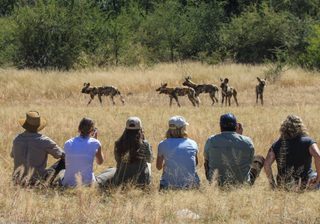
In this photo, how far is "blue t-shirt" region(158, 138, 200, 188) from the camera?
337 inches

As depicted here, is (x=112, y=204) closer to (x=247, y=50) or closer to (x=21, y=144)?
(x=21, y=144)

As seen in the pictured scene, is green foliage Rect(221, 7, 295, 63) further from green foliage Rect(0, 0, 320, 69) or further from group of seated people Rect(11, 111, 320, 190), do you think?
group of seated people Rect(11, 111, 320, 190)

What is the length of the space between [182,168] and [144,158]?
22.0 inches

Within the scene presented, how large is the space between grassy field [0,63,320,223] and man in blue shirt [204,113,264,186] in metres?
0.30

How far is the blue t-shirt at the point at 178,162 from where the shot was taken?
8.57m

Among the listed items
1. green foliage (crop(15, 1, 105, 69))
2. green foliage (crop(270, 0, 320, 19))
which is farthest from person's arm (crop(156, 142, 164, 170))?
green foliage (crop(270, 0, 320, 19))

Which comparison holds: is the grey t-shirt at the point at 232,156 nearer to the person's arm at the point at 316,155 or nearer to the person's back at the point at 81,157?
the person's arm at the point at 316,155

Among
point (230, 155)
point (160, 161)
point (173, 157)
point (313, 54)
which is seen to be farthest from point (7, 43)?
point (230, 155)

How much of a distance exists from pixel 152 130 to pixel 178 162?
5.93m

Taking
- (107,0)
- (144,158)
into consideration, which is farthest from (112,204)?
(107,0)

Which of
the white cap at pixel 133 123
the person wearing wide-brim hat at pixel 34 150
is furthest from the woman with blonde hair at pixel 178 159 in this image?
the person wearing wide-brim hat at pixel 34 150

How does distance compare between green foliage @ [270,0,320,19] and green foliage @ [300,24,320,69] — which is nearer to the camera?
green foliage @ [300,24,320,69]

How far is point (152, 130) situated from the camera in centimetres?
1456

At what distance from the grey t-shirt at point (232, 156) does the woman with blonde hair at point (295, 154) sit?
361 millimetres
